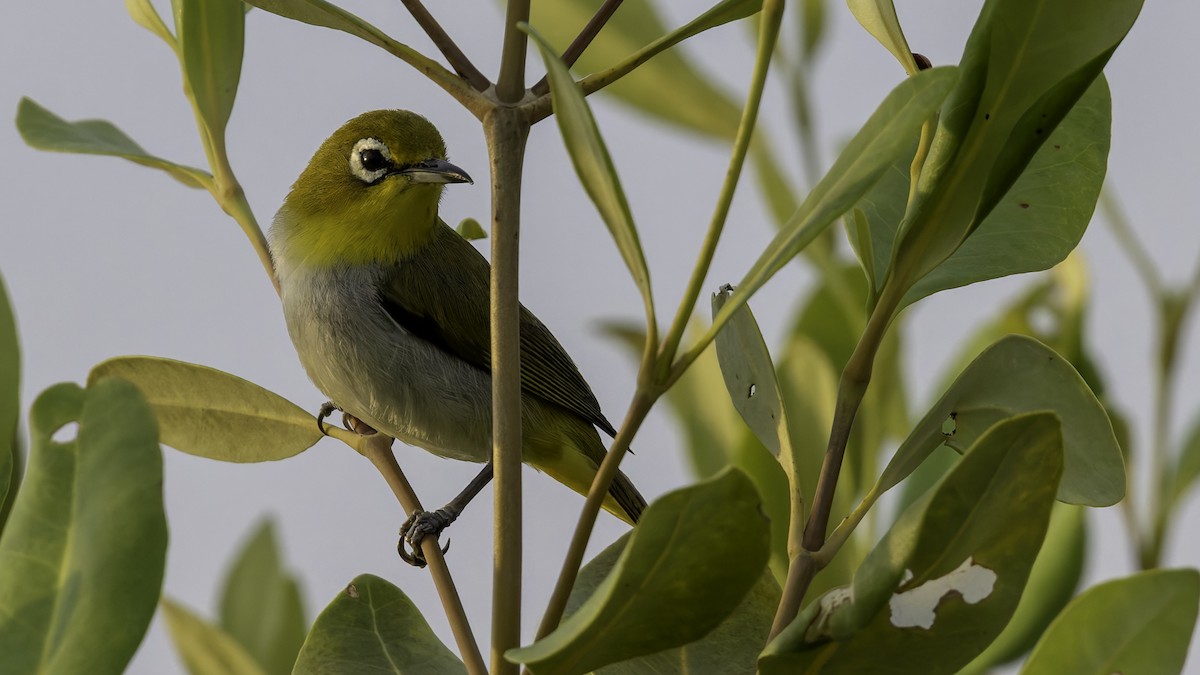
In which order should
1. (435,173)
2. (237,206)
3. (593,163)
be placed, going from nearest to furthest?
(593,163)
(237,206)
(435,173)

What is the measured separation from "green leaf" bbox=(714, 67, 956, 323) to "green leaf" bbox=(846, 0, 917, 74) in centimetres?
27

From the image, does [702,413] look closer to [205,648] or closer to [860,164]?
[205,648]

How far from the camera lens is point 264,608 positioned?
2.53m

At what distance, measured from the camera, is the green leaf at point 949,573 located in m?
1.03

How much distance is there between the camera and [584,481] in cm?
326

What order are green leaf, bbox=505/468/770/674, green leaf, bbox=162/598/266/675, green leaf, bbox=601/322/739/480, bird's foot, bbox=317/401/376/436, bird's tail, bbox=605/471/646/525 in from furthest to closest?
bird's tail, bbox=605/471/646/525 < bird's foot, bbox=317/401/376/436 < green leaf, bbox=601/322/739/480 < green leaf, bbox=162/598/266/675 < green leaf, bbox=505/468/770/674

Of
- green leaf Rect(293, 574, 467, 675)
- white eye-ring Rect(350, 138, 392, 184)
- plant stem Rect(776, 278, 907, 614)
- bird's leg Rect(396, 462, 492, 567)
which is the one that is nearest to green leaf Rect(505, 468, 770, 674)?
plant stem Rect(776, 278, 907, 614)

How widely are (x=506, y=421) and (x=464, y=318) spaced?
2.17 meters

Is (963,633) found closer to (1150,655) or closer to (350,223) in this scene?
(1150,655)

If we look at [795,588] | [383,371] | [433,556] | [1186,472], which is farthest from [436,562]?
[383,371]

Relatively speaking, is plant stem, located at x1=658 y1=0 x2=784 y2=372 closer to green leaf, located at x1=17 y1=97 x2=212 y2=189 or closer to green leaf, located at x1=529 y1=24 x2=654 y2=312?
green leaf, located at x1=529 y1=24 x2=654 y2=312

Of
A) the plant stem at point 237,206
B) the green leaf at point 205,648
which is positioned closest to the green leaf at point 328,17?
the plant stem at point 237,206

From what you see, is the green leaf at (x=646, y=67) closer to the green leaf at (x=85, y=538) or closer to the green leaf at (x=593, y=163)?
the green leaf at (x=593, y=163)

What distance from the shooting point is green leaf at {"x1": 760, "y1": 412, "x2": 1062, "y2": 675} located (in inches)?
40.4
